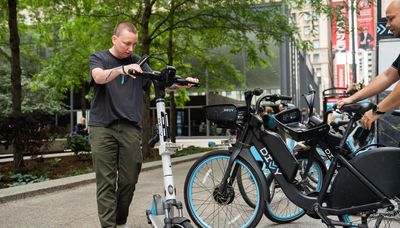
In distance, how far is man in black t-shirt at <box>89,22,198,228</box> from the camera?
387cm

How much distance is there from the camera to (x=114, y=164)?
158 inches

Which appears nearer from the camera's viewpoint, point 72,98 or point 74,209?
point 74,209

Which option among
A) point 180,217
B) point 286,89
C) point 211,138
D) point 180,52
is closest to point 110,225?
point 180,217

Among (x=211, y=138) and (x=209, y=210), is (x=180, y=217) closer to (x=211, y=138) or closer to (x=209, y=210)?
(x=209, y=210)

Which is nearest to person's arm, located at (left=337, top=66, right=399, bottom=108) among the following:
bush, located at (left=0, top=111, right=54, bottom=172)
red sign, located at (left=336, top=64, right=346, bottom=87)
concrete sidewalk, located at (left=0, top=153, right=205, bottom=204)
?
concrete sidewalk, located at (left=0, top=153, right=205, bottom=204)

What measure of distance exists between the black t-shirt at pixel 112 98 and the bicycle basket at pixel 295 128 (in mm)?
1341

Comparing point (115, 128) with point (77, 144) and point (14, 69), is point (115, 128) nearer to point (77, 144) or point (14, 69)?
point (14, 69)

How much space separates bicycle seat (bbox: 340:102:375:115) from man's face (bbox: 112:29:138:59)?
181 centimetres

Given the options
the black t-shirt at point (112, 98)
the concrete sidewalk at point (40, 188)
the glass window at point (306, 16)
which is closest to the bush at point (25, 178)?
the concrete sidewalk at point (40, 188)

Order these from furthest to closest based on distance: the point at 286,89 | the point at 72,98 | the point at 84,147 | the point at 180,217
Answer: the point at 72,98, the point at 286,89, the point at 84,147, the point at 180,217

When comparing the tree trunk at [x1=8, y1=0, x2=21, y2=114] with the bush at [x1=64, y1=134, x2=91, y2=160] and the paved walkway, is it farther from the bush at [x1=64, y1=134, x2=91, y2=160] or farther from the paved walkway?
the bush at [x1=64, y1=134, x2=91, y2=160]

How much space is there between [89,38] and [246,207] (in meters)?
11.6

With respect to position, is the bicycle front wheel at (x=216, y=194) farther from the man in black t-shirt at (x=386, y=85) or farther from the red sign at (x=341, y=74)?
the red sign at (x=341, y=74)

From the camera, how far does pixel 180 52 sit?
16.9m
